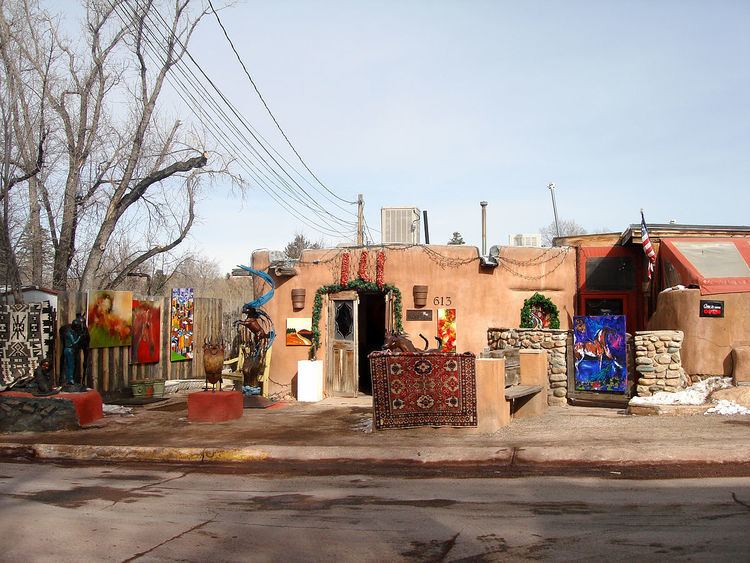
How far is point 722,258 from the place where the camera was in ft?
50.0

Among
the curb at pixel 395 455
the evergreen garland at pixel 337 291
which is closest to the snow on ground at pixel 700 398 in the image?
the curb at pixel 395 455

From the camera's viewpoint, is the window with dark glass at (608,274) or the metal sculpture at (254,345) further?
the window with dark glass at (608,274)

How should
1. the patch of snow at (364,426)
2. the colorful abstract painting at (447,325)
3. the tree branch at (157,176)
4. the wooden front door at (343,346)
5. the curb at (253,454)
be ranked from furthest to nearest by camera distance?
the tree branch at (157,176) < the wooden front door at (343,346) < the colorful abstract painting at (447,325) < the patch of snow at (364,426) < the curb at (253,454)

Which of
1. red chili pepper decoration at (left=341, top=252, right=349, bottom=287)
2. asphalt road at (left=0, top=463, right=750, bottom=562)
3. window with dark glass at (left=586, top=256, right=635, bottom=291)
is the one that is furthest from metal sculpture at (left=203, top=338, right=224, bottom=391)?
window with dark glass at (left=586, top=256, right=635, bottom=291)

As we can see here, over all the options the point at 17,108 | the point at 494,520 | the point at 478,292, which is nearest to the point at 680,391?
the point at 478,292

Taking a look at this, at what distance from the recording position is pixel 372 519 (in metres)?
6.39

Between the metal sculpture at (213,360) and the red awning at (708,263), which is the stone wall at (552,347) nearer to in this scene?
the red awning at (708,263)

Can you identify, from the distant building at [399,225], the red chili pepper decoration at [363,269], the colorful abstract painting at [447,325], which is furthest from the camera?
the distant building at [399,225]

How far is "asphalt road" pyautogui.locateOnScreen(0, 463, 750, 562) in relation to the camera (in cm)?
539

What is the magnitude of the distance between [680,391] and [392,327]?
652cm

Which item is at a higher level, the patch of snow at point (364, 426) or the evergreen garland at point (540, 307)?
the evergreen garland at point (540, 307)

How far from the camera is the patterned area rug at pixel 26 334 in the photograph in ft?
47.2

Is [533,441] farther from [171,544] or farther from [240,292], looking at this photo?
[240,292]

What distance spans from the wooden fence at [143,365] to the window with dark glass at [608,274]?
10.3 m
